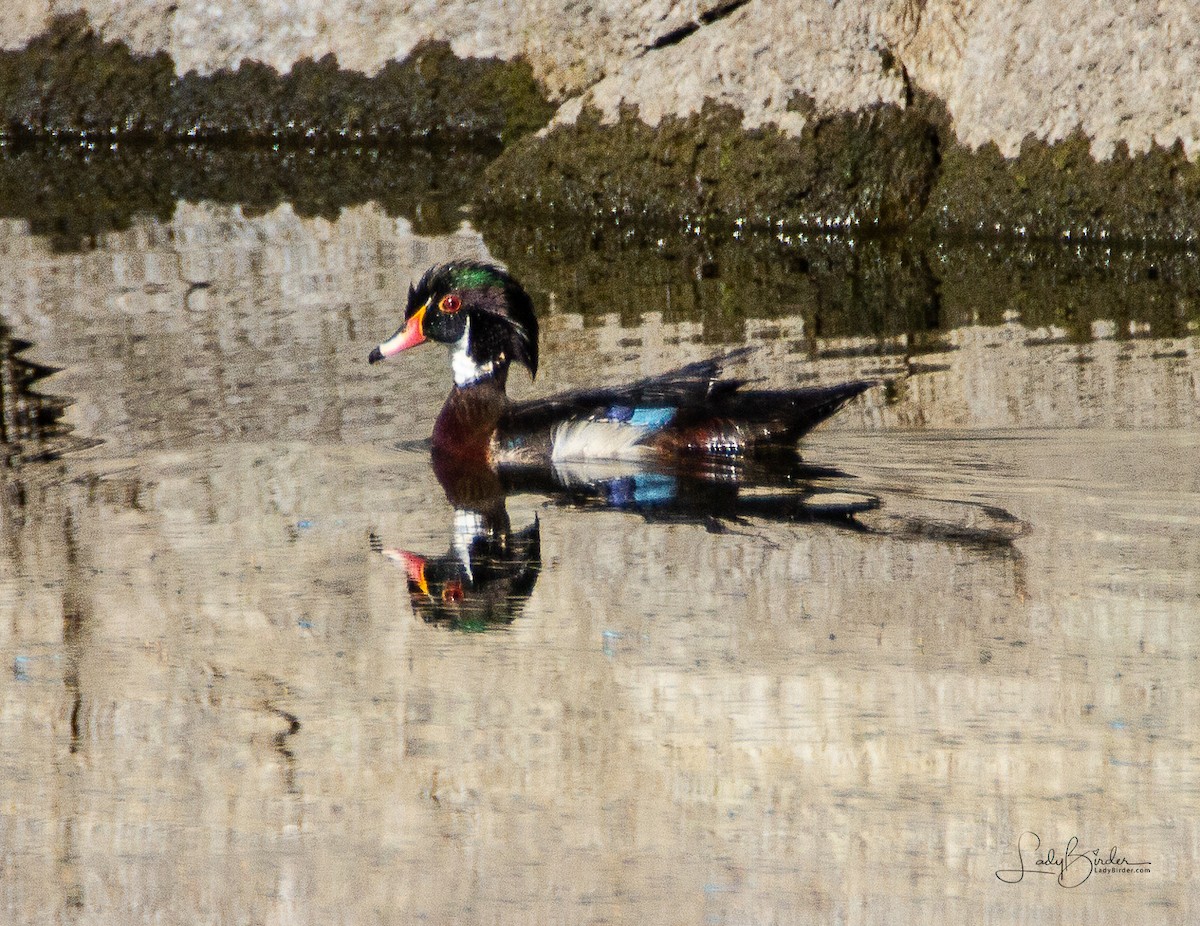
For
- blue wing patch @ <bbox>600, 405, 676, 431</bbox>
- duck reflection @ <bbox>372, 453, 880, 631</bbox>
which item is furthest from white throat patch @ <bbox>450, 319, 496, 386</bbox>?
blue wing patch @ <bbox>600, 405, 676, 431</bbox>

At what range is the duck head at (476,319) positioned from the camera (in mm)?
6859

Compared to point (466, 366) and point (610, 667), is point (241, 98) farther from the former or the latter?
point (610, 667)

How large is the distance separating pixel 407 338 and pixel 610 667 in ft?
9.02

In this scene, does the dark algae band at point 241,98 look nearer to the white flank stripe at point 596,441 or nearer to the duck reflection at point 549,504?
the white flank stripe at point 596,441

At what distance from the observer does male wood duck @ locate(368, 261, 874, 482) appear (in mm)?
6410

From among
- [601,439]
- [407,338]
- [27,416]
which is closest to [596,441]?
[601,439]

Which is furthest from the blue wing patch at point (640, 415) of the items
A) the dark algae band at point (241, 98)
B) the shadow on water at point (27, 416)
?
the dark algae band at point (241, 98)

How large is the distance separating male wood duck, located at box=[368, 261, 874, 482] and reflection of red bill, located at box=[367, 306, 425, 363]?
50mm

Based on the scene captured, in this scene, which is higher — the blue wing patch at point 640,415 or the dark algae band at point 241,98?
the dark algae band at point 241,98

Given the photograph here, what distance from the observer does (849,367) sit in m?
7.56

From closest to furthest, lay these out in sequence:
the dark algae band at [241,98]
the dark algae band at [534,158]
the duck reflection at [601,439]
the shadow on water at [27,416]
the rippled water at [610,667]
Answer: the rippled water at [610,667] → the duck reflection at [601,439] → the shadow on water at [27,416] → the dark algae band at [534,158] → the dark algae band at [241,98]

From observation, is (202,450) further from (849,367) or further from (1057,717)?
(1057,717)

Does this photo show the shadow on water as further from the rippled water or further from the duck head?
the duck head
